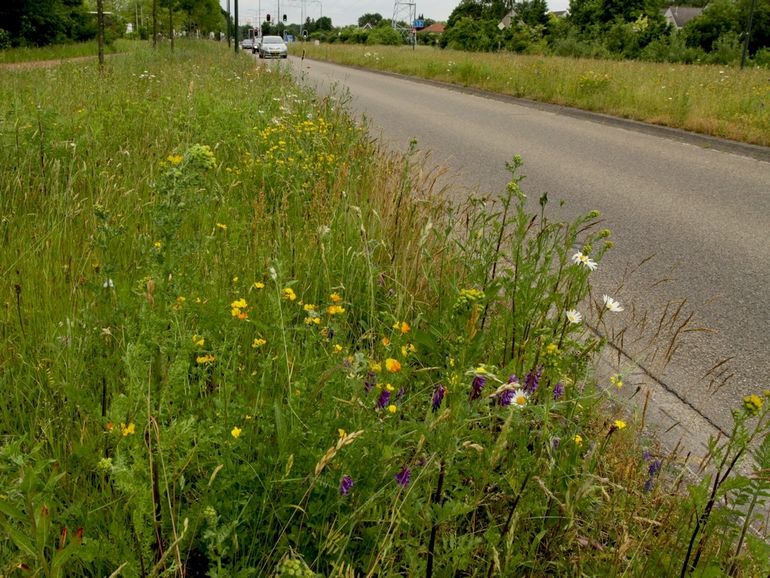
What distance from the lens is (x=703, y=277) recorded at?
4551mm

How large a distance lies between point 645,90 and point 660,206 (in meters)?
7.95

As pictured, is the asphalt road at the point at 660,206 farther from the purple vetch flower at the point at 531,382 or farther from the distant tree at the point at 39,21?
the distant tree at the point at 39,21

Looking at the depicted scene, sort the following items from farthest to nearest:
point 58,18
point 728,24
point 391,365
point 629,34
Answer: point 728,24, point 629,34, point 58,18, point 391,365

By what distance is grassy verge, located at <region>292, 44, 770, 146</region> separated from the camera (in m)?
10.9

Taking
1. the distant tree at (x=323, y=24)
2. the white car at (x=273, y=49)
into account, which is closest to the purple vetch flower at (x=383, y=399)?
the white car at (x=273, y=49)

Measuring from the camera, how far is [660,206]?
639 centimetres

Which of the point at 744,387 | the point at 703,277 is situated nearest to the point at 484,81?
the point at 703,277

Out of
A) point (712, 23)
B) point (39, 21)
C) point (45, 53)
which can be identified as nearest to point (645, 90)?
point (45, 53)

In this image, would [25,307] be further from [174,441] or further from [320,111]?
[320,111]

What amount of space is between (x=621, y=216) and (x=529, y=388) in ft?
14.0

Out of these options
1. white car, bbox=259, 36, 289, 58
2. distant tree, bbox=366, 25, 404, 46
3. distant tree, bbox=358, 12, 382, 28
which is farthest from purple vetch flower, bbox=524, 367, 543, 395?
distant tree, bbox=358, 12, 382, 28

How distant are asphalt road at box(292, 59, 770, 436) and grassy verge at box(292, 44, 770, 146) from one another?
1.70 feet

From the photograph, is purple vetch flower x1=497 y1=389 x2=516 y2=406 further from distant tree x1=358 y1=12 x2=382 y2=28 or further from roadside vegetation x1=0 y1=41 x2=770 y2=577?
distant tree x1=358 y1=12 x2=382 y2=28

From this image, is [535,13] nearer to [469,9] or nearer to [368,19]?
[469,9]
